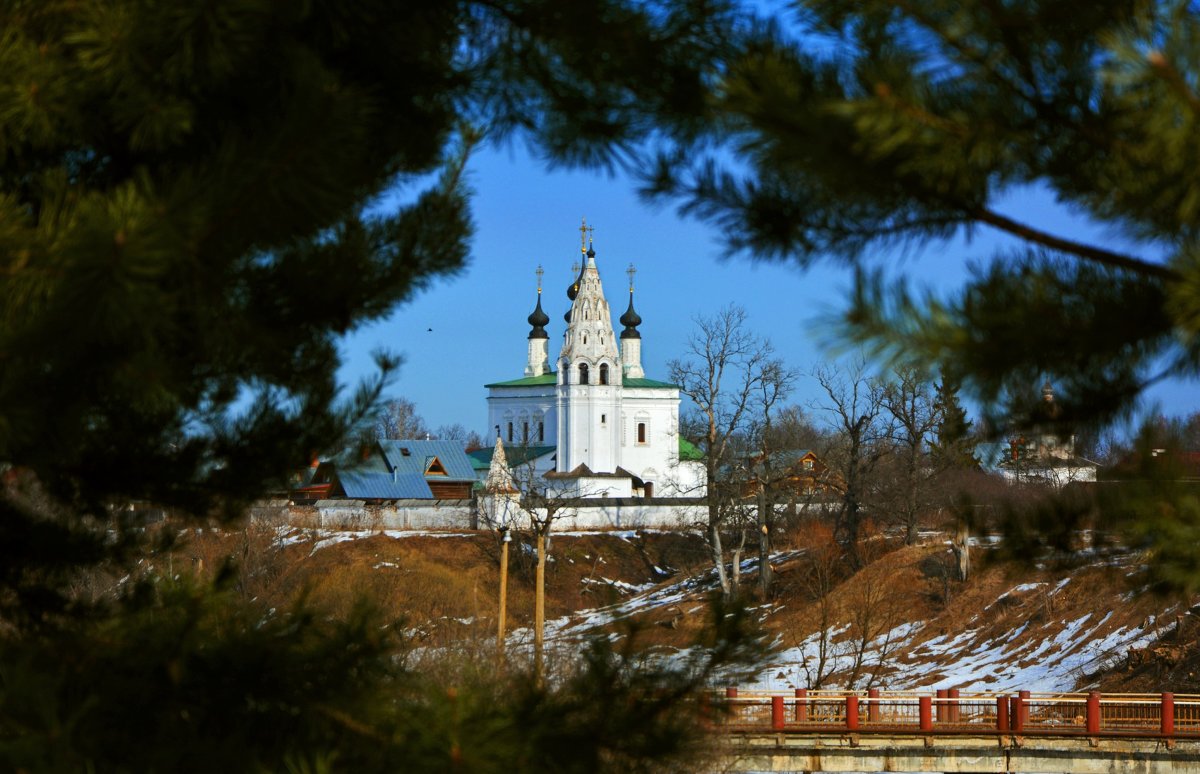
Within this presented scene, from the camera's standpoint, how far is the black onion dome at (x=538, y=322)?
9300 centimetres

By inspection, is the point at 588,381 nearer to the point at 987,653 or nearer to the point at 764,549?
the point at 764,549

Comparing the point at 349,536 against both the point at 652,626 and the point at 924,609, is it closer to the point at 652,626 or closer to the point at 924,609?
the point at 924,609

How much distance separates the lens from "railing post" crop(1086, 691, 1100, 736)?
21703 millimetres

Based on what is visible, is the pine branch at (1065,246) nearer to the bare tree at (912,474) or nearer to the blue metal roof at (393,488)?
the bare tree at (912,474)

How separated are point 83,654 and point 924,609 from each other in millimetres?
32636

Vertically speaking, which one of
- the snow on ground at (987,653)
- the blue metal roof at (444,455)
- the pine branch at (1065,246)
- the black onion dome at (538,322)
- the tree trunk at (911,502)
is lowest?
Answer: the snow on ground at (987,653)

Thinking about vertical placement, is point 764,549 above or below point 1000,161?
above

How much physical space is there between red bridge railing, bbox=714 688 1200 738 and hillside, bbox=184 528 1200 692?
1724 mm

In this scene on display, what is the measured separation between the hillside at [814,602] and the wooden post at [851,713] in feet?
6.83

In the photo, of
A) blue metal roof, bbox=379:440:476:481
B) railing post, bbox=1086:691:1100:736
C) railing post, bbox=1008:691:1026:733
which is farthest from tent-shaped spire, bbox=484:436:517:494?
railing post, bbox=1086:691:1100:736

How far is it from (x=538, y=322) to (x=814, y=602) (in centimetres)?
5647

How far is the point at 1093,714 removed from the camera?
21.8m

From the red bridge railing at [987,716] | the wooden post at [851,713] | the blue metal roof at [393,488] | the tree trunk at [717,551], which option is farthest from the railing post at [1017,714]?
the blue metal roof at [393,488]

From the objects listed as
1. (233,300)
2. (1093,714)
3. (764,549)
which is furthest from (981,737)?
(764,549)
